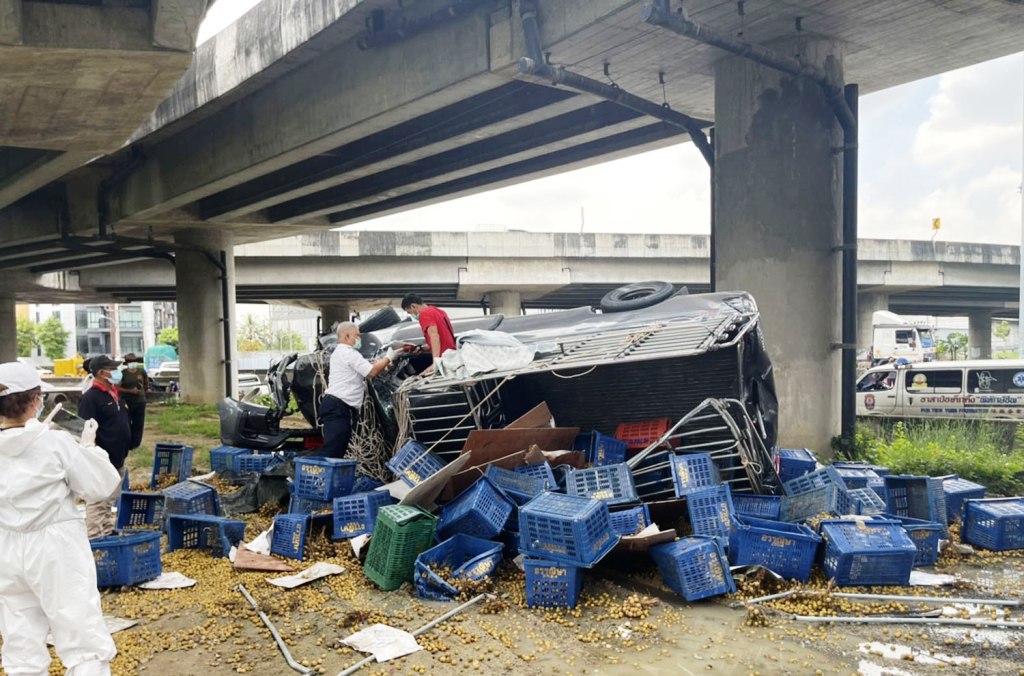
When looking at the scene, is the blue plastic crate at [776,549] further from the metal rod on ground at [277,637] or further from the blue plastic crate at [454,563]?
the metal rod on ground at [277,637]

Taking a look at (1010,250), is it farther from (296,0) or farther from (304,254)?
(296,0)

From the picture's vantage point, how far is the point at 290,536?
245 inches

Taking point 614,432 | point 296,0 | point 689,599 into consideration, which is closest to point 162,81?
point 296,0

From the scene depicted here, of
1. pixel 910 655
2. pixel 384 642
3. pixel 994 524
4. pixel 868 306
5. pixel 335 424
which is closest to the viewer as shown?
pixel 910 655

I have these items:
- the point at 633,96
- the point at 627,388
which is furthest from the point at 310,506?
the point at 633,96

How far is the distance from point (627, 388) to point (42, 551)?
5095 millimetres

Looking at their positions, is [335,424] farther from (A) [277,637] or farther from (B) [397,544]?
(A) [277,637]

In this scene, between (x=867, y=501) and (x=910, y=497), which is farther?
(x=910, y=497)

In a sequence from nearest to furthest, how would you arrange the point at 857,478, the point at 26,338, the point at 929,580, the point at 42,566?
the point at 42,566
the point at 929,580
the point at 857,478
the point at 26,338

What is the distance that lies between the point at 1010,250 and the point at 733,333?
107 ft

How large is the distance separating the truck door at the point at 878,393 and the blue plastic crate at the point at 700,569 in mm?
12168

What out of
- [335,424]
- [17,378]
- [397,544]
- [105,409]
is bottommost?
[397,544]

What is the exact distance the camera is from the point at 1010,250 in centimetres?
3266

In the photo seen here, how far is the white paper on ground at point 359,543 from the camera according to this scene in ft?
19.8
